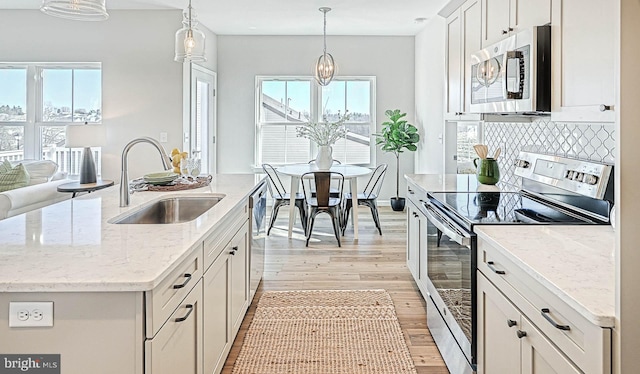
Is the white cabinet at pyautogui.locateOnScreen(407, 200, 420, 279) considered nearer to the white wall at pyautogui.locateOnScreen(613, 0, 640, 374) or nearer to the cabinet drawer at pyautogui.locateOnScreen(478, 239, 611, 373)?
the cabinet drawer at pyautogui.locateOnScreen(478, 239, 611, 373)

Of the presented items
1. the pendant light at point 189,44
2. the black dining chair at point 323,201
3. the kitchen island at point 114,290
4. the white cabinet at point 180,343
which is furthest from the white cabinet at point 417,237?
the pendant light at point 189,44

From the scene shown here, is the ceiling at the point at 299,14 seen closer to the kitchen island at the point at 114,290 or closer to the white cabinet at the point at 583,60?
Result: the white cabinet at the point at 583,60

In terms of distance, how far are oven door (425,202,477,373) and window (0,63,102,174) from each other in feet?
16.4

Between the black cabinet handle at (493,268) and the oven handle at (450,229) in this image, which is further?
the oven handle at (450,229)

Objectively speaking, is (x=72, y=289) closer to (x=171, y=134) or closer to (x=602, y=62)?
(x=602, y=62)

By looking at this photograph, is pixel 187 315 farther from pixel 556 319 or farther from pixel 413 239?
pixel 413 239

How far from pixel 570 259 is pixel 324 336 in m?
1.75

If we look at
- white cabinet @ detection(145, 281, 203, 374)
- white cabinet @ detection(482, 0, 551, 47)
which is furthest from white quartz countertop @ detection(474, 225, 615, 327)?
white cabinet @ detection(145, 281, 203, 374)

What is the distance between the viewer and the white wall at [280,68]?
7.67m

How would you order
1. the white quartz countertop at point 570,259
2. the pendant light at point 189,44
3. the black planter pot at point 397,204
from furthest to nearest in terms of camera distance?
the black planter pot at point 397,204 → the pendant light at point 189,44 → the white quartz countertop at point 570,259

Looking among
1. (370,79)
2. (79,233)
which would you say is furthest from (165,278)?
(370,79)

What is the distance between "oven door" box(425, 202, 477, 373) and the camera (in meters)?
2.03

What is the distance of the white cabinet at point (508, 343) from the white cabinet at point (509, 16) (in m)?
1.26

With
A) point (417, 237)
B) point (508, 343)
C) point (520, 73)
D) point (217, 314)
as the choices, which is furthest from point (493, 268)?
point (417, 237)
